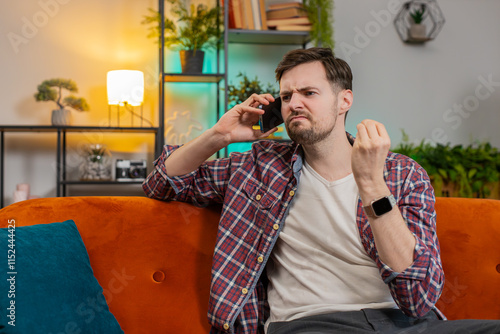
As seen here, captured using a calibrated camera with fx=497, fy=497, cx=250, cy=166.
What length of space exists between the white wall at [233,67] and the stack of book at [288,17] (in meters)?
0.31

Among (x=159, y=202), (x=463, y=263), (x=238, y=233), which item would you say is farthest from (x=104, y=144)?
(x=463, y=263)

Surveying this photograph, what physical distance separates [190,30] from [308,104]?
199cm

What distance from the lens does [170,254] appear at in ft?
5.09

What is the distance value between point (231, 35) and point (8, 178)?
1793mm

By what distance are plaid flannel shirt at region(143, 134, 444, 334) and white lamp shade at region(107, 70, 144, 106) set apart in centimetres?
161

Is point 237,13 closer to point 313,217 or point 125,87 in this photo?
point 125,87

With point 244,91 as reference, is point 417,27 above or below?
above

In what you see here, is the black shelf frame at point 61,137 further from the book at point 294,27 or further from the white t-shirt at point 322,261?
the white t-shirt at point 322,261

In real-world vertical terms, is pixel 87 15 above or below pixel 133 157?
above

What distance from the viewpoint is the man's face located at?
1575mm

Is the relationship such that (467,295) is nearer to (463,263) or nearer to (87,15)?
(463,263)

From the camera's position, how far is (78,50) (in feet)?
11.1

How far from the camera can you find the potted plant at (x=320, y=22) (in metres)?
3.25

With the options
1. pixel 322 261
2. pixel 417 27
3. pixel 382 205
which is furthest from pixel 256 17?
pixel 382 205
